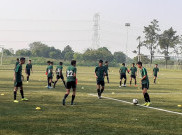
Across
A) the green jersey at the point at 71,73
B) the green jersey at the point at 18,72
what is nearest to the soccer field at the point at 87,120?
the green jersey at the point at 71,73

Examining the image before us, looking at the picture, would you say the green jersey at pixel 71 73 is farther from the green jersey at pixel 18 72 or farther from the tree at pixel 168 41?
the tree at pixel 168 41

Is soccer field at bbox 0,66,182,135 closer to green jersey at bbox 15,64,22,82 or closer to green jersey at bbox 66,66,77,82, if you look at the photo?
green jersey at bbox 66,66,77,82

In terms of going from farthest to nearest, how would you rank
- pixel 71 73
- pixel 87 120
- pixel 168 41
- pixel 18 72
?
1. pixel 168 41
2. pixel 18 72
3. pixel 71 73
4. pixel 87 120

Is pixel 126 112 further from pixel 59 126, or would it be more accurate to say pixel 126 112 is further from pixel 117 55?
pixel 117 55

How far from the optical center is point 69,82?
14.0 m

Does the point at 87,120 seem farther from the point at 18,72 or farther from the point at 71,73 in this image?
the point at 18,72

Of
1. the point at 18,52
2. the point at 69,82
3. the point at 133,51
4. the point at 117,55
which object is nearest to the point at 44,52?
the point at 18,52

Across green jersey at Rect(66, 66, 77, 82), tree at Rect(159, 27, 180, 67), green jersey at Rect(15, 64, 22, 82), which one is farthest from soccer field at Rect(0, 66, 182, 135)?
tree at Rect(159, 27, 180, 67)

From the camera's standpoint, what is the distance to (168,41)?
355ft

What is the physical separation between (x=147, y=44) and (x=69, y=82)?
343ft

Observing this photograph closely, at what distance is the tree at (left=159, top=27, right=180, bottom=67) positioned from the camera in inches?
4237

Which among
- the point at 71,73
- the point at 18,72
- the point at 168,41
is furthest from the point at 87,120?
the point at 168,41

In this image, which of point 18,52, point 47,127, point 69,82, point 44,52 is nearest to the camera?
point 47,127

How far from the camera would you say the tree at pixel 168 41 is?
108 meters
